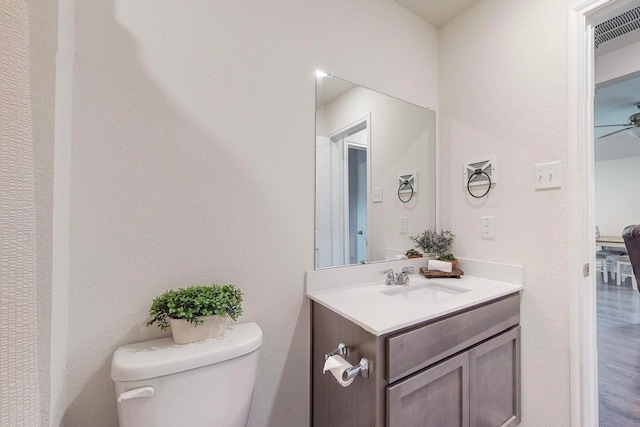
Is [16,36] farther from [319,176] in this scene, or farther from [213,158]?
[319,176]

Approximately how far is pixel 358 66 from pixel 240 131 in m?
0.78

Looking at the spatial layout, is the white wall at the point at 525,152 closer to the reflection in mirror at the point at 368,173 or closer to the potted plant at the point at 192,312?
the reflection in mirror at the point at 368,173

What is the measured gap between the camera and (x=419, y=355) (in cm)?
94

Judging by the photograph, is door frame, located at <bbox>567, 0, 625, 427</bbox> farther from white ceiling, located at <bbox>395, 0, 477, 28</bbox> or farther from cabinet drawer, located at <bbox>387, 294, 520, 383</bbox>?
white ceiling, located at <bbox>395, 0, 477, 28</bbox>

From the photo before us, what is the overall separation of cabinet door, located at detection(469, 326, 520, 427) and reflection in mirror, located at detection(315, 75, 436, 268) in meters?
0.62

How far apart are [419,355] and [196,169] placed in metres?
1.05

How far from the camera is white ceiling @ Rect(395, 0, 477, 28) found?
1600mm

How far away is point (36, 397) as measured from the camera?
419 millimetres

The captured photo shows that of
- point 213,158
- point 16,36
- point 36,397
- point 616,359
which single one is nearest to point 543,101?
point 213,158

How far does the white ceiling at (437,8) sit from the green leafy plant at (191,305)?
73.1 inches

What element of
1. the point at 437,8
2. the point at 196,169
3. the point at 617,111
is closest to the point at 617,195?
the point at 617,111

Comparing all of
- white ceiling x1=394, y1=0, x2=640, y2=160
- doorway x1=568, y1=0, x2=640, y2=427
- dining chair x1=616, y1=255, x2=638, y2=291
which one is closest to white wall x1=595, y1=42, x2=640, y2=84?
white ceiling x1=394, y1=0, x2=640, y2=160

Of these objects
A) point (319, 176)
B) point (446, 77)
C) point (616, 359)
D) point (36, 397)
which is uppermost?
point (446, 77)

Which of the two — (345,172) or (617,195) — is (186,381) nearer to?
(345,172)
